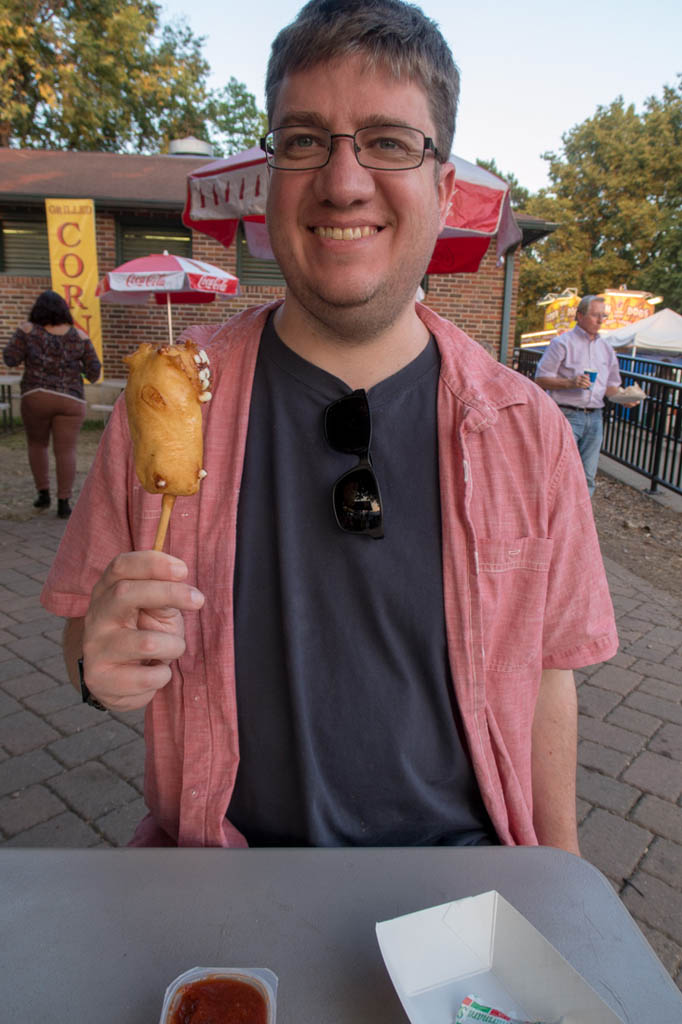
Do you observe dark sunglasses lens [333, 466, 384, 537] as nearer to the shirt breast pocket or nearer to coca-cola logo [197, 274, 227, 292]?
the shirt breast pocket

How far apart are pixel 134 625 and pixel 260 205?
566 centimetres

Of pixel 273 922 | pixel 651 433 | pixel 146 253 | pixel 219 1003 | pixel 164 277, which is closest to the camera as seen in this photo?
pixel 219 1003

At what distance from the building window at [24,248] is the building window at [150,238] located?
1508 mm

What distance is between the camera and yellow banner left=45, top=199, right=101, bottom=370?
12391 mm

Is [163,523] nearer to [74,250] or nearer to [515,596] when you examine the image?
[515,596]

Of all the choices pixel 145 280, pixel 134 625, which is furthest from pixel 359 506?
pixel 145 280

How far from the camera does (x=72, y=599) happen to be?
5.28 feet

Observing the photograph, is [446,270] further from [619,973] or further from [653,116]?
[653,116]

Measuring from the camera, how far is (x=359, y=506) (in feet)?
5.00

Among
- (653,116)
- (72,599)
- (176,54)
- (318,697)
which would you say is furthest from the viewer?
(653,116)

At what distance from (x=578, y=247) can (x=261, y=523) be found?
4451 centimetres

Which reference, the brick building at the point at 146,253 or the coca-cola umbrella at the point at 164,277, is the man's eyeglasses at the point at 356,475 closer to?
the coca-cola umbrella at the point at 164,277

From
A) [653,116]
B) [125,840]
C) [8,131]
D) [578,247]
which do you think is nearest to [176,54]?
[8,131]

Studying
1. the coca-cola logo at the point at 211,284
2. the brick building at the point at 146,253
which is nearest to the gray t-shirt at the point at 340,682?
the coca-cola logo at the point at 211,284
